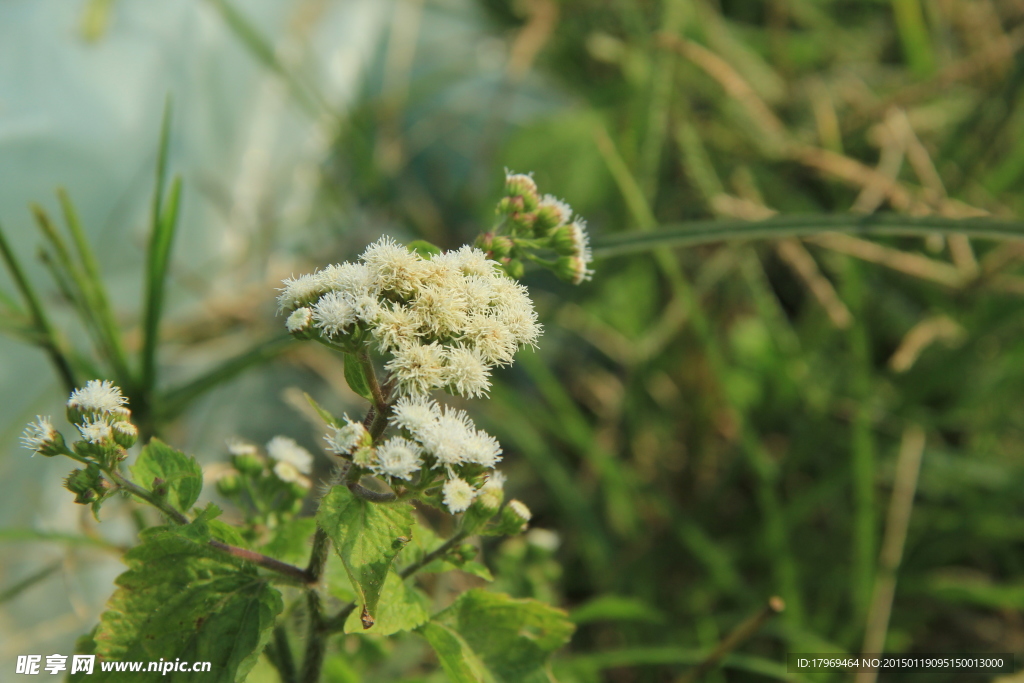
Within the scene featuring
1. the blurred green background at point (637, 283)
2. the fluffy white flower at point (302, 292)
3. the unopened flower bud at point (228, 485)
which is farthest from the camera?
the blurred green background at point (637, 283)

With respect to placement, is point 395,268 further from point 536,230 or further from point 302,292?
point 536,230

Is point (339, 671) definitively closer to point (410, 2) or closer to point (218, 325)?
point (218, 325)

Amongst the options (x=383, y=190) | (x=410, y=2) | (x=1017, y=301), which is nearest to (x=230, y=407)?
(x=383, y=190)

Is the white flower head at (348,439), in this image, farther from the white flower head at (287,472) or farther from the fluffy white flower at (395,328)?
the white flower head at (287,472)

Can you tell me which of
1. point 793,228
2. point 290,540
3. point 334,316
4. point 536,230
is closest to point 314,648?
point 290,540

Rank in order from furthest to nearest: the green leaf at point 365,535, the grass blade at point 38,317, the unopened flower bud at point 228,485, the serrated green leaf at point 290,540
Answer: the grass blade at point 38,317
the unopened flower bud at point 228,485
the serrated green leaf at point 290,540
the green leaf at point 365,535

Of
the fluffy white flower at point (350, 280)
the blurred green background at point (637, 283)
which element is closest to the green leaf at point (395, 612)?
the fluffy white flower at point (350, 280)

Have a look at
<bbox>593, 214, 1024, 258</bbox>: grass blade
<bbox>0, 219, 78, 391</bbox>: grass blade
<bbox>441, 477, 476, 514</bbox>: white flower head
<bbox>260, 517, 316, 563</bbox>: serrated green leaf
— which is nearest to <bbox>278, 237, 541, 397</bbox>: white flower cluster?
<bbox>441, 477, 476, 514</bbox>: white flower head

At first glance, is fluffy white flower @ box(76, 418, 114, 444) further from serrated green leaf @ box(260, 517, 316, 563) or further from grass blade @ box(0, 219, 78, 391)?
grass blade @ box(0, 219, 78, 391)
